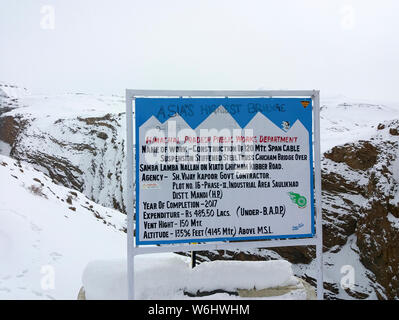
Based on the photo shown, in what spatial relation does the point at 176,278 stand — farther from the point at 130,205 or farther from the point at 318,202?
the point at 318,202

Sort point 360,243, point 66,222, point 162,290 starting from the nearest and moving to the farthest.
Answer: point 162,290 < point 66,222 < point 360,243

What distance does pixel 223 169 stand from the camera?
3227 mm

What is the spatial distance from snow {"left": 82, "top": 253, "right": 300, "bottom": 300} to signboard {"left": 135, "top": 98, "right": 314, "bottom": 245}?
1.06ft

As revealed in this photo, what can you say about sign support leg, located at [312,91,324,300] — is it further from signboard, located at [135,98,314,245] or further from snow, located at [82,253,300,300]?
snow, located at [82,253,300,300]

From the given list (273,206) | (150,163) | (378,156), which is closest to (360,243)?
(378,156)

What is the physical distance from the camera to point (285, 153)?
3373 mm

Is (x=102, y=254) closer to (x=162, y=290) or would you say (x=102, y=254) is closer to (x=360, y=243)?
(x=162, y=290)

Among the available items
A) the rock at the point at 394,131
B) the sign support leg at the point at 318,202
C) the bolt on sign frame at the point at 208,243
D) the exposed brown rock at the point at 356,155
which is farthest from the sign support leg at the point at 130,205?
the rock at the point at 394,131

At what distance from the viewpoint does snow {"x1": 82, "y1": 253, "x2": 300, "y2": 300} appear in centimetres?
311

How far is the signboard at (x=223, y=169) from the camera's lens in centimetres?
312

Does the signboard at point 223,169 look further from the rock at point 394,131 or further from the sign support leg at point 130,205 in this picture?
the rock at point 394,131

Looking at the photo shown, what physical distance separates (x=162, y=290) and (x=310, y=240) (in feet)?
5.61

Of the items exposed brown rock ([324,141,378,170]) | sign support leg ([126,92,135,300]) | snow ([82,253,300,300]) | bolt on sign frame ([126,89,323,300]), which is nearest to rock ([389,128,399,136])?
exposed brown rock ([324,141,378,170])

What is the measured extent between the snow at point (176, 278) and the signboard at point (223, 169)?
1.06 feet
